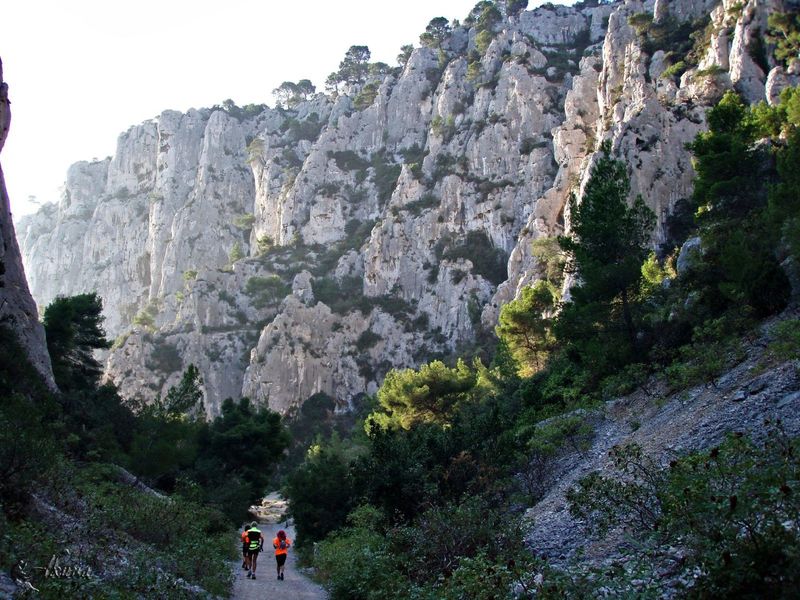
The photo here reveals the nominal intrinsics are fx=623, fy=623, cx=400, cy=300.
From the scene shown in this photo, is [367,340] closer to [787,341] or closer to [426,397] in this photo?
[426,397]

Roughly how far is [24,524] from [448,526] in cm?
698

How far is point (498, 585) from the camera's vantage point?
712 cm

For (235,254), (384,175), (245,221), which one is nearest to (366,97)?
(384,175)

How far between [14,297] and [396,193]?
210 feet

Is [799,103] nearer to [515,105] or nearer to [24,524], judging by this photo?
[24,524]

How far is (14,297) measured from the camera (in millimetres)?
28078

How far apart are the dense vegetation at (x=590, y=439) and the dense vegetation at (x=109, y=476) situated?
12.5 ft

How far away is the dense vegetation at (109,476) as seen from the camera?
9.65 m

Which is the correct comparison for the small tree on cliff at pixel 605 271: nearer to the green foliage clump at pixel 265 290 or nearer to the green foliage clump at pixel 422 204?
the green foliage clump at pixel 422 204

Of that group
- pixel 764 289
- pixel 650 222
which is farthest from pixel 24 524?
pixel 650 222

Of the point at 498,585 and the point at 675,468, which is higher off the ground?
the point at 675,468

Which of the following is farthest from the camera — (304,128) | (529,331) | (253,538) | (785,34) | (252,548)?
(304,128)

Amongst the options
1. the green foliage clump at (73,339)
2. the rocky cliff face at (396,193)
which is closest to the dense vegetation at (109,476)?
the green foliage clump at (73,339)

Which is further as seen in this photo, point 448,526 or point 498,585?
point 448,526
